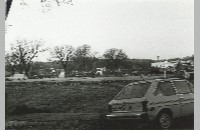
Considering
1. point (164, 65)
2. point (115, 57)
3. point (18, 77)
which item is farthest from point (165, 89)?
point (18, 77)

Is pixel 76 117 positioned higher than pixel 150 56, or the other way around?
pixel 150 56

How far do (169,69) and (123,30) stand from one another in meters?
1.44

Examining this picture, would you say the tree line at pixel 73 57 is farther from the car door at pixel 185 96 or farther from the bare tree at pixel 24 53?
the car door at pixel 185 96

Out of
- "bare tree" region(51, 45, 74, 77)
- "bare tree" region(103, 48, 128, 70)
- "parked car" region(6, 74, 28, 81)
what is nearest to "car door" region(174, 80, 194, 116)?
"bare tree" region(103, 48, 128, 70)

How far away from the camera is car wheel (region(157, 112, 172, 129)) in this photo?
18.3 feet

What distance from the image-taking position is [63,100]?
6270 millimetres

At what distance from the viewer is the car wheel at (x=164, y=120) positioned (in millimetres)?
5585

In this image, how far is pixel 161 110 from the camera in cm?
562

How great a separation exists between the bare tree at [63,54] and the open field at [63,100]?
403 millimetres

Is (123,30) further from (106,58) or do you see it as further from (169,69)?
(169,69)

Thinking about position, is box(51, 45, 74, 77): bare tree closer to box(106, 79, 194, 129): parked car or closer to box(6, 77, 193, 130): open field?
box(6, 77, 193, 130): open field

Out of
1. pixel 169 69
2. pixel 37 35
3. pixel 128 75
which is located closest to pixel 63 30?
pixel 37 35

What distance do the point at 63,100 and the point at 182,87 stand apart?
8.83 ft

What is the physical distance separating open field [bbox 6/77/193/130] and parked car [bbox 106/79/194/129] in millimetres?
305
